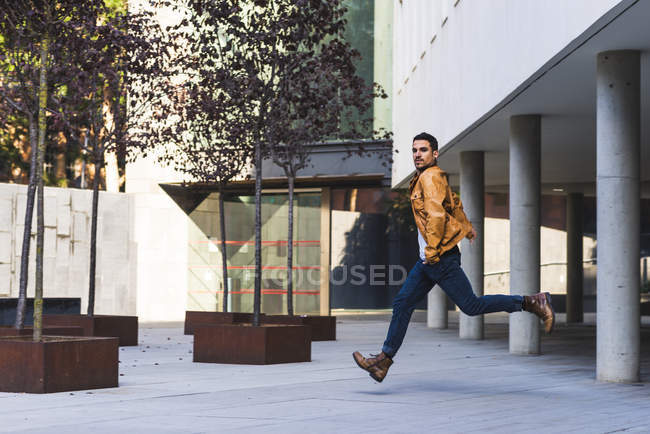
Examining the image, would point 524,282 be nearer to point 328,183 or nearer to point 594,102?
point 594,102

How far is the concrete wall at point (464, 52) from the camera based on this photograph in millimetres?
11977

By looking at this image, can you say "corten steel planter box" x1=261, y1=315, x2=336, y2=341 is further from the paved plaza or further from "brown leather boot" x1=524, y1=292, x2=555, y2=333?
"brown leather boot" x1=524, y1=292, x2=555, y2=333

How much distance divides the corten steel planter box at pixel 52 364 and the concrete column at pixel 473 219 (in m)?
12.5

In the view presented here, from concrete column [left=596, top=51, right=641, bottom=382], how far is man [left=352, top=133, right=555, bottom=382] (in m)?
2.28

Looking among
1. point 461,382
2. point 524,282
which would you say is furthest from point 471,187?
point 461,382

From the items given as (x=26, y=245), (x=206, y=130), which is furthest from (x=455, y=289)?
(x=206, y=130)

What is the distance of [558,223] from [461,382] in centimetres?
2881

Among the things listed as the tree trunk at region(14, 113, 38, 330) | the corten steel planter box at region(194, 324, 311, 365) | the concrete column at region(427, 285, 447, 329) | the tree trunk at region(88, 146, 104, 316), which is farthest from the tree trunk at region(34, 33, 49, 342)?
the concrete column at region(427, 285, 447, 329)

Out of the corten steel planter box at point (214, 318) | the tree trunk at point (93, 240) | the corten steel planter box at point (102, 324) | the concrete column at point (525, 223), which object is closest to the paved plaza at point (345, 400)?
the concrete column at point (525, 223)

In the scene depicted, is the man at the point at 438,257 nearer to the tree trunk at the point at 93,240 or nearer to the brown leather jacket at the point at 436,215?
the brown leather jacket at the point at 436,215

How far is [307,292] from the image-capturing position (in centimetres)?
3350

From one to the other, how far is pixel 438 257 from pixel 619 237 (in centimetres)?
305

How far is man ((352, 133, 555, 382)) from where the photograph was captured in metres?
9.18

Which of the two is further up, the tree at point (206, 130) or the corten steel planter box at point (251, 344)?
the tree at point (206, 130)
